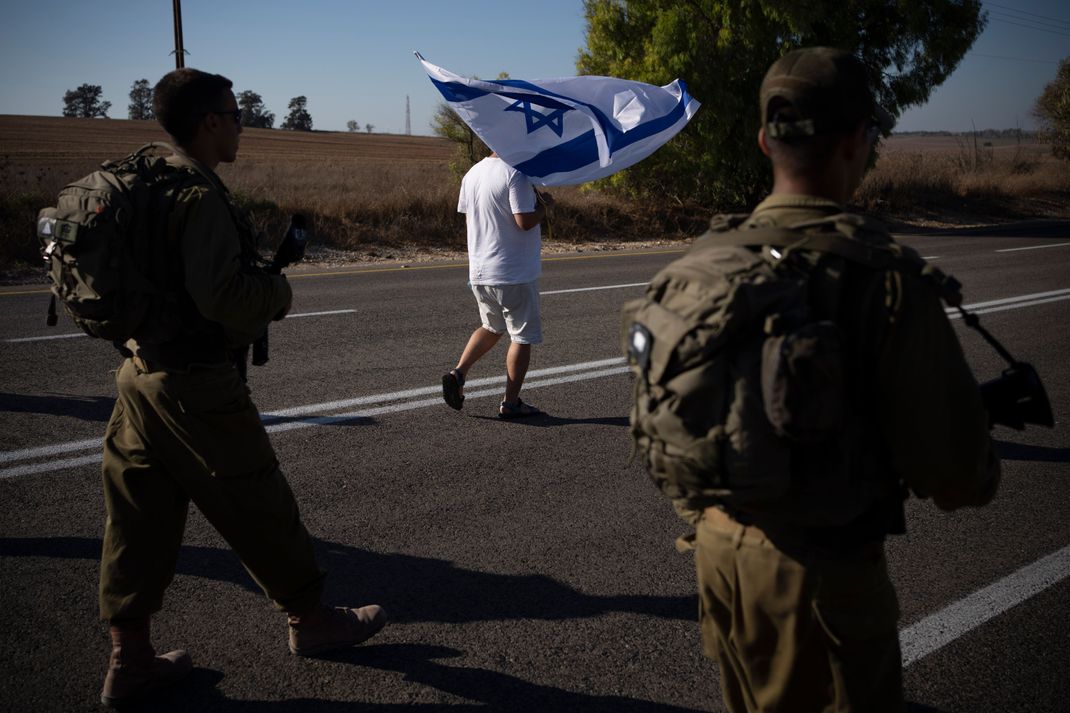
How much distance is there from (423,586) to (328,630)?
601 millimetres

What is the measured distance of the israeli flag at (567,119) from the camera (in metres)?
6.09

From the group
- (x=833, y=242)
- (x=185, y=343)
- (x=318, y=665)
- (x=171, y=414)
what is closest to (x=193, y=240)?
(x=185, y=343)

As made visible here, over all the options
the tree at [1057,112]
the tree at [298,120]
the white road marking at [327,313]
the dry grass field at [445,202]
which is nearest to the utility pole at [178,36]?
the dry grass field at [445,202]

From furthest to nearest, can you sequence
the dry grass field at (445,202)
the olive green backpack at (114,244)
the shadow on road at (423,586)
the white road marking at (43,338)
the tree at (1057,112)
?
1. the tree at (1057,112)
2. the dry grass field at (445,202)
3. the white road marking at (43,338)
4. the shadow on road at (423,586)
5. the olive green backpack at (114,244)

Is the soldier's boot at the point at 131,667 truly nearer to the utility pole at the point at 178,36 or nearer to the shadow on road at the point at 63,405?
the shadow on road at the point at 63,405

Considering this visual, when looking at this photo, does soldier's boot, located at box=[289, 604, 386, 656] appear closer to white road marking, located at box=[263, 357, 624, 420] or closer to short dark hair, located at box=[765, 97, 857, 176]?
short dark hair, located at box=[765, 97, 857, 176]

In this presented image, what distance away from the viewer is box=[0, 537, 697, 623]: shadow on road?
3350 mm

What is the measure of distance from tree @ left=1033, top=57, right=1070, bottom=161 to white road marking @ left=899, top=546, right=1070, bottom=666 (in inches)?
1482

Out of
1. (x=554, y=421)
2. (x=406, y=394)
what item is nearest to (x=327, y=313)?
(x=406, y=394)

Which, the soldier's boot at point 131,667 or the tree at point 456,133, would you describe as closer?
the soldier's boot at point 131,667

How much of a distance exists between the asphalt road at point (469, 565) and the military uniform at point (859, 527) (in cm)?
117

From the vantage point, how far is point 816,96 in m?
1.62

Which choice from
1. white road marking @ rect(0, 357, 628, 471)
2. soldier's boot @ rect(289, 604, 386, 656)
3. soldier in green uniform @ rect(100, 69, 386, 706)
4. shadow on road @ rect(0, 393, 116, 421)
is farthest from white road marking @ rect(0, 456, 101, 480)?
soldier's boot @ rect(289, 604, 386, 656)

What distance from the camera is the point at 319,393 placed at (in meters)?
6.18
